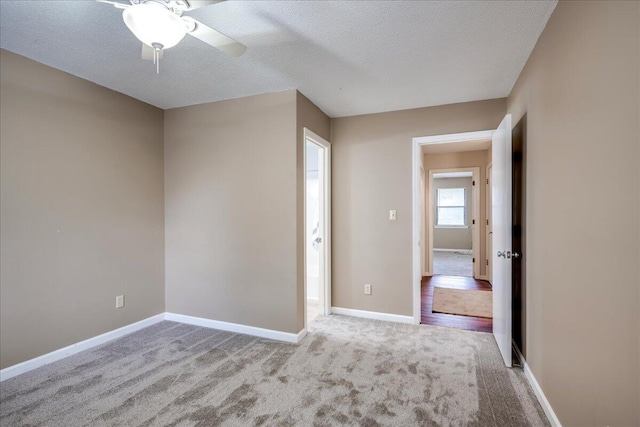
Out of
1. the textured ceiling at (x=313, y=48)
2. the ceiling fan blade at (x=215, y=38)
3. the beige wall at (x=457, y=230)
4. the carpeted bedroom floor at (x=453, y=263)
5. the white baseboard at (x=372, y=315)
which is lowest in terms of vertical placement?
the carpeted bedroom floor at (x=453, y=263)

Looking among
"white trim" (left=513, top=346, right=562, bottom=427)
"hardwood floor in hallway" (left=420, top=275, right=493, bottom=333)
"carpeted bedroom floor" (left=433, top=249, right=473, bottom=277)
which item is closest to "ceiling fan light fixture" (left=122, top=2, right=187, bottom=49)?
"white trim" (left=513, top=346, right=562, bottom=427)

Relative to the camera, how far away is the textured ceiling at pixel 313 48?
174cm

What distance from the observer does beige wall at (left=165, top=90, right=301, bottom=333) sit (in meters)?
2.92

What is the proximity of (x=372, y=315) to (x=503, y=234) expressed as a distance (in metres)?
1.73

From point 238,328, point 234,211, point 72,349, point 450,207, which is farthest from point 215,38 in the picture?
point 450,207

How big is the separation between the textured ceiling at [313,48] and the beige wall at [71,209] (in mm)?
266

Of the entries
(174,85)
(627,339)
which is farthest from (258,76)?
(627,339)

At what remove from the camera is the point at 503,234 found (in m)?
2.41

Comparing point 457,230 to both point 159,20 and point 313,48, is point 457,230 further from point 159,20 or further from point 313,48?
point 159,20

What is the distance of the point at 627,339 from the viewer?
106 centimetres

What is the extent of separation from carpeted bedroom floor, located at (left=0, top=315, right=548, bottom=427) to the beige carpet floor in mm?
775

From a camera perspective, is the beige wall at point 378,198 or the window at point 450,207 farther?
the window at point 450,207

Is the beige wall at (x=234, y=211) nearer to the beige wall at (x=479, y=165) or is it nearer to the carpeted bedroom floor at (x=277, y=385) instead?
the carpeted bedroom floor at (x=277, y=385)

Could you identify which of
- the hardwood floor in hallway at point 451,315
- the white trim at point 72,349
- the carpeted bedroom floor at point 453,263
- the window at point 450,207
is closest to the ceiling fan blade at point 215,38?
the white trim at point 72,349
